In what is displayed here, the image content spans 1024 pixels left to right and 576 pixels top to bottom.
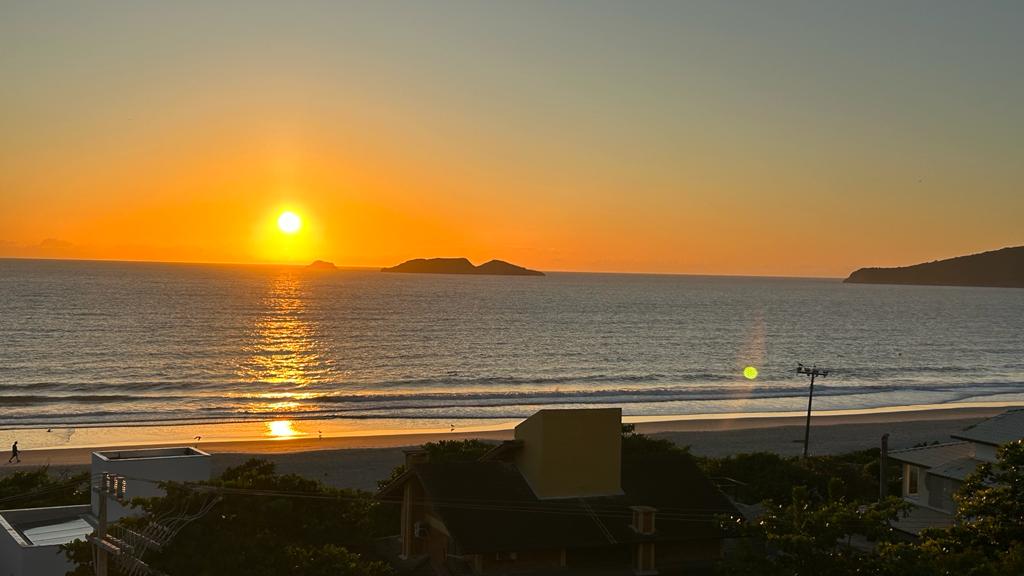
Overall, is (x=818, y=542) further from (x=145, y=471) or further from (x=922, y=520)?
(x=145, y=471)

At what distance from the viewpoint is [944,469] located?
30547 mm

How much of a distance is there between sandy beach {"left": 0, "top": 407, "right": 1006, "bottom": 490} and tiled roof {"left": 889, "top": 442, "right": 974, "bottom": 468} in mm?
20052

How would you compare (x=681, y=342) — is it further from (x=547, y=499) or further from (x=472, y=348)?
(x=547, y=499)

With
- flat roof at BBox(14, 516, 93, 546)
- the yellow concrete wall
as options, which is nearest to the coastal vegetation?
the yellow concrete wall

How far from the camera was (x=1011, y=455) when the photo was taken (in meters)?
20.4

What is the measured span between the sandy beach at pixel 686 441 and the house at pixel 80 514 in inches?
580

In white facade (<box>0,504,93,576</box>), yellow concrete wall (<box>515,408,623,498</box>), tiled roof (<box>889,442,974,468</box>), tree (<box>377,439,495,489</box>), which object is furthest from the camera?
tree (<box>377,439,495,489</box>)

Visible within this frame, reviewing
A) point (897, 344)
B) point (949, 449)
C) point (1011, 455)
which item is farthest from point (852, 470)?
point (897, 344)

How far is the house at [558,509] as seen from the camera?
2169cm

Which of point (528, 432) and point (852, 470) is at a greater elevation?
point (528, 432)

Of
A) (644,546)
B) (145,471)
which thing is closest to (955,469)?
(644,546)

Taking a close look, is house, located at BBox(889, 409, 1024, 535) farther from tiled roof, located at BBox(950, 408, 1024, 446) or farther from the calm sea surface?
the calm sea surface

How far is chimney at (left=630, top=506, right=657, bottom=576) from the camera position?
22422mm

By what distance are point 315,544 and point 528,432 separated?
666 centimetres
